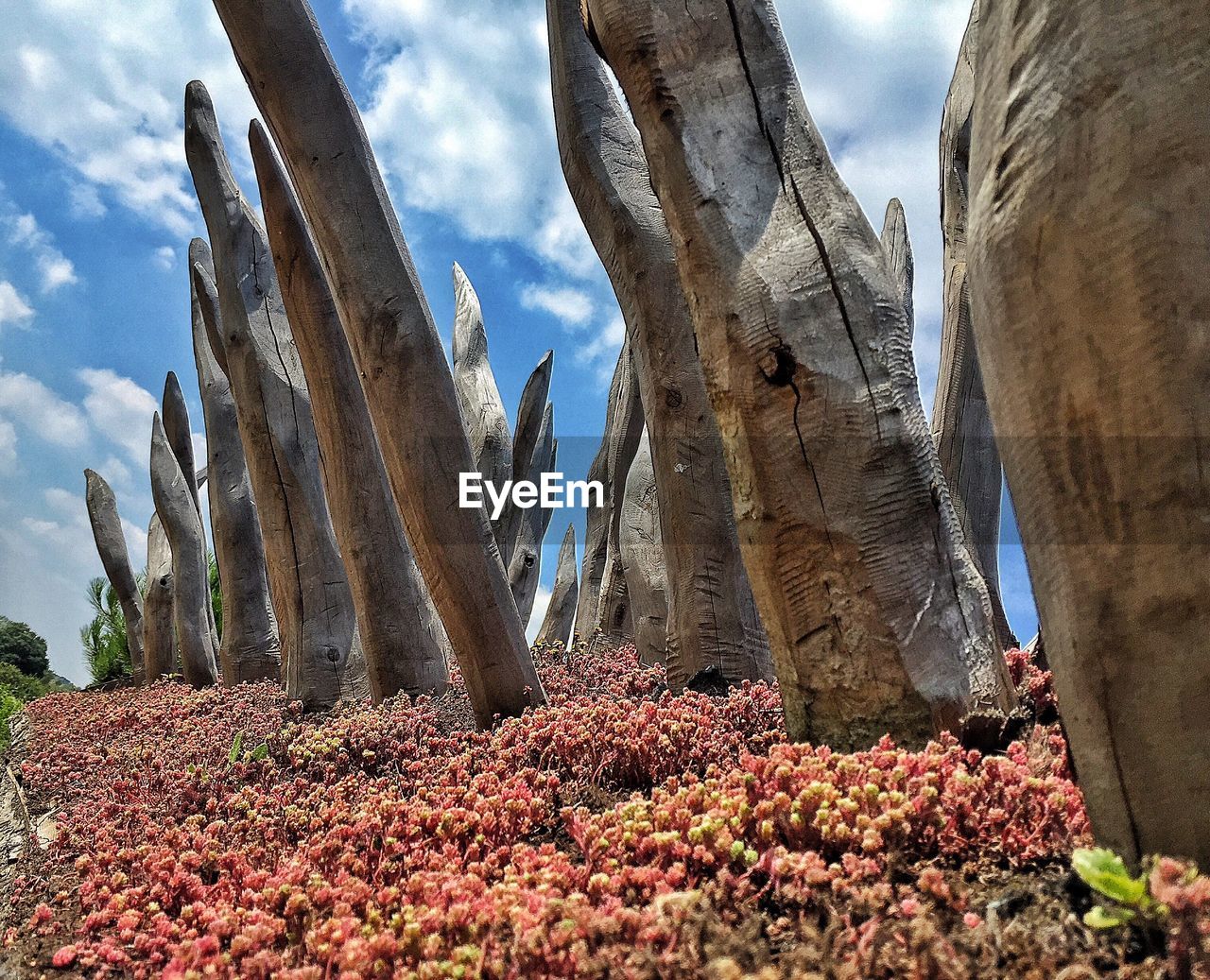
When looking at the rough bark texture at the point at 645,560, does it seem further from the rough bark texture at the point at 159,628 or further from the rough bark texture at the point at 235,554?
the rough bark texture at the point at 159,628

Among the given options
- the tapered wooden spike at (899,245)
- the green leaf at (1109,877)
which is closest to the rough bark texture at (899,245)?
the tapered wooden spike at (899,245)

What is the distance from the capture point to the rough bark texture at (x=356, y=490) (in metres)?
Result: 6.15

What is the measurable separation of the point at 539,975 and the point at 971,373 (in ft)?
23.0

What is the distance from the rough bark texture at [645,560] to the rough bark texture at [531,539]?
11.9 feet

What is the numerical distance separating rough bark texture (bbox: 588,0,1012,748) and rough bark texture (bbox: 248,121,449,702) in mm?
3682

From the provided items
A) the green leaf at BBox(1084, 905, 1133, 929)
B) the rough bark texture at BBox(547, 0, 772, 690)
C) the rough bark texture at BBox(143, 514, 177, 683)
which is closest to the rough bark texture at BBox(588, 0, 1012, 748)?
the green leaf at BBox(1084, 905, 1133, 929)

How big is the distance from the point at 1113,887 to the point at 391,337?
439 cm

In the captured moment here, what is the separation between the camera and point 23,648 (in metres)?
20.6

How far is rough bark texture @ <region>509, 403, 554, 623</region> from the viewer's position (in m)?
11.4

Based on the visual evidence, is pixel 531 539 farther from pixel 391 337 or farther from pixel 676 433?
pixel 676 433

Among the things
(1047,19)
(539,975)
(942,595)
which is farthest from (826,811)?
(1047,19)

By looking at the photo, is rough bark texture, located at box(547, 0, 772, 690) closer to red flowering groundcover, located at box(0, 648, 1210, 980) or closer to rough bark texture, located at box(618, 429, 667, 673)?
red flowering groundcover, located at box(0, 648, 1210, 980)

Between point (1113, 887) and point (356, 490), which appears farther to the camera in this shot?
point (356, 490)

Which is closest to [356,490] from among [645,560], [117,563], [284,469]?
[284,469]
